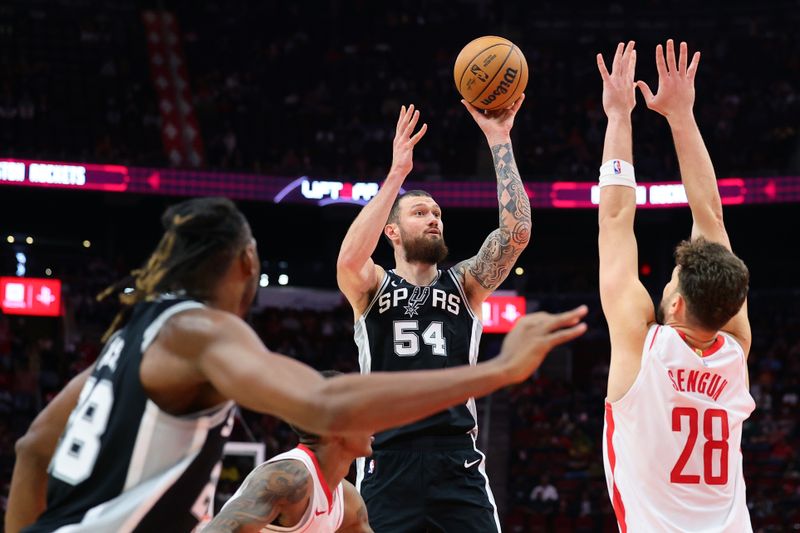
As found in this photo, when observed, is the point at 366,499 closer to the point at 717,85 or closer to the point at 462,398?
the point at 462,398

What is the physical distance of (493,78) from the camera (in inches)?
227

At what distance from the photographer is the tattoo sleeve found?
558 centimetres

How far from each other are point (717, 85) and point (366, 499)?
19.0 metres

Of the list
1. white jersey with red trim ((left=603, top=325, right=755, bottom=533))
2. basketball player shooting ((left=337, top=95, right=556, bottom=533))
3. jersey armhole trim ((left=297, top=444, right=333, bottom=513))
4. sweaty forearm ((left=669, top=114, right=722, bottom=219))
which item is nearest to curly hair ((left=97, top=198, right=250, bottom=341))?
white jersey with red trim ((left=603, top=325, right=755, bottom=533))

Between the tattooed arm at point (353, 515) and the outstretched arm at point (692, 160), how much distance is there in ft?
5.68

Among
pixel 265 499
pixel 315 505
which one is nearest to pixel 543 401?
pixel 315 505

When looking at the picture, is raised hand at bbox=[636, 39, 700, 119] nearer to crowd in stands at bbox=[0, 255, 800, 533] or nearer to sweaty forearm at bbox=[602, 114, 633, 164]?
sweaty forearm at bbox=[602, 114, 633, 164]

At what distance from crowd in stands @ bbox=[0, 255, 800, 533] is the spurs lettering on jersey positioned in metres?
9.88

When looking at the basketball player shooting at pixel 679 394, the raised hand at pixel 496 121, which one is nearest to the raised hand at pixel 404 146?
the raised hand at pixel 496 121

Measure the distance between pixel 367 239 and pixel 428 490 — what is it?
4.19 feet

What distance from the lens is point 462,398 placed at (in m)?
2.43

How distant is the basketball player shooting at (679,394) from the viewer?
3.38m

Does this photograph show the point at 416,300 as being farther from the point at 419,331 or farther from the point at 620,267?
the point at 620,267

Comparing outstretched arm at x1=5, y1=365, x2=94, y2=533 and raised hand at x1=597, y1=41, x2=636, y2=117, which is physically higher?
raised hand at x1=597, y1=41, x2=636, y2=117
